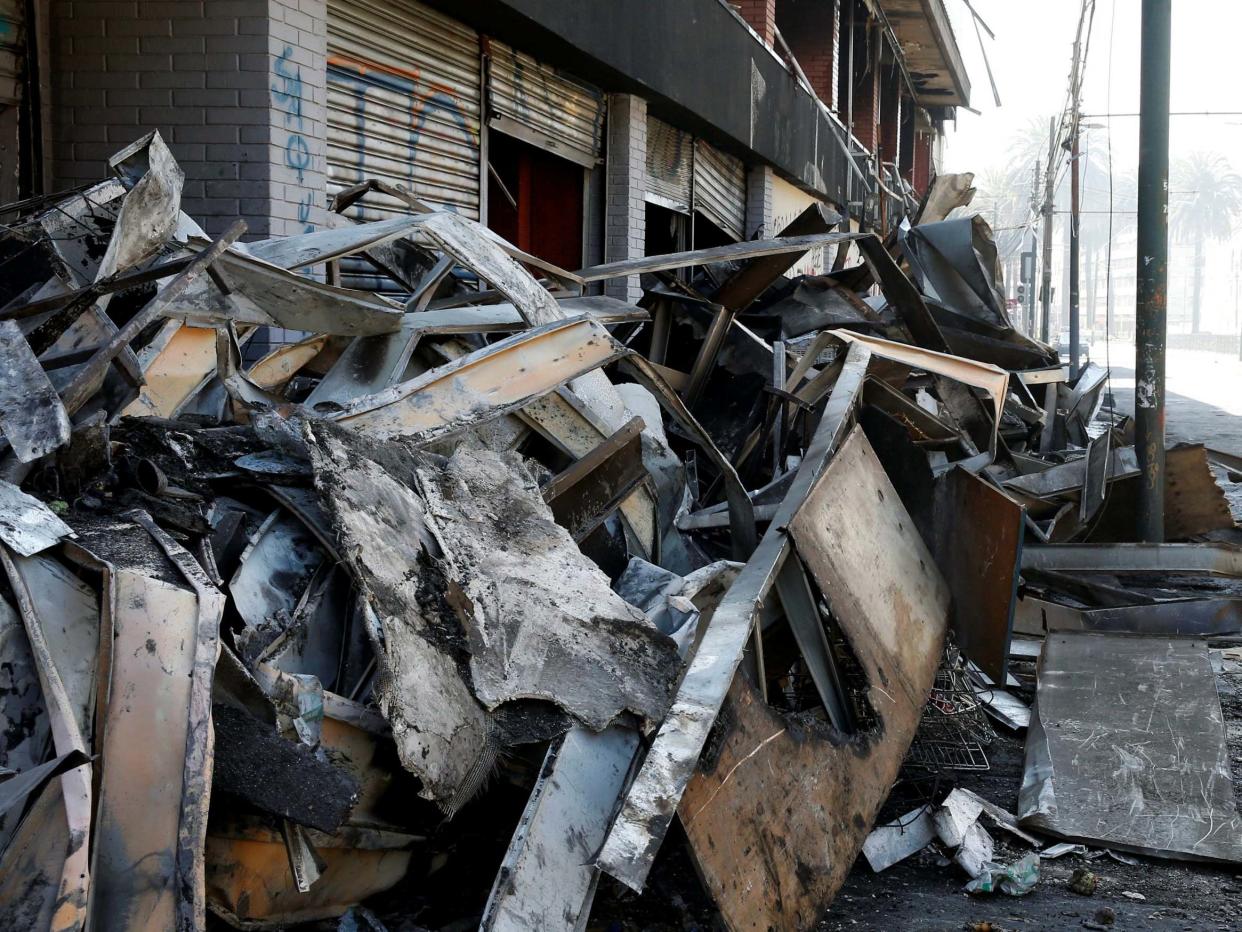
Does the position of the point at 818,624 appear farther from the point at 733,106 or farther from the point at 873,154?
the point at 873,154

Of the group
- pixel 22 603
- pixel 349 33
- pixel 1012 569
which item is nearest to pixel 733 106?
pixel 349 33

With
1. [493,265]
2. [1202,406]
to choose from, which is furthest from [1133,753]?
[1202,406]

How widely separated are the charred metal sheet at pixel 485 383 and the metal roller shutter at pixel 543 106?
5.01m

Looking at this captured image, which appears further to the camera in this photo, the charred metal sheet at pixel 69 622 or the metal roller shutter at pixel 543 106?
the metal roller shutter at pixel 543 106

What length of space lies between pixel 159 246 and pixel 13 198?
8.02ft

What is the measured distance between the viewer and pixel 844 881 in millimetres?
2863

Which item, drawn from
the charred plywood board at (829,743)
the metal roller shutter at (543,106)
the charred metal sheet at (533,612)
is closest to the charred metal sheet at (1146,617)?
the charred plywood board at (829,743)

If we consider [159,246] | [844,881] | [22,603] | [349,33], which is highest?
[349,33]

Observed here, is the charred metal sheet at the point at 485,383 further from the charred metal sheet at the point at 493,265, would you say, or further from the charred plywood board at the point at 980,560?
the charred plywood board at the point at 980,560

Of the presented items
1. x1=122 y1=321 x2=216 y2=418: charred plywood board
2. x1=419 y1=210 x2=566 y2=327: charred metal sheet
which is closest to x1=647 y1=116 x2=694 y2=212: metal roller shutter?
x1=419 y1=210 x2=566 y2=327: charred metal sheet

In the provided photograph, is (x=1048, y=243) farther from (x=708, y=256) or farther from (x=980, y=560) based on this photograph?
(x=980, y=560)

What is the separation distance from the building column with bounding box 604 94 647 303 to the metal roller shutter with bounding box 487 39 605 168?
0.16 m

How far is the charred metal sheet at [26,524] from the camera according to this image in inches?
83.9

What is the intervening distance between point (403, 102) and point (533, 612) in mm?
5286
